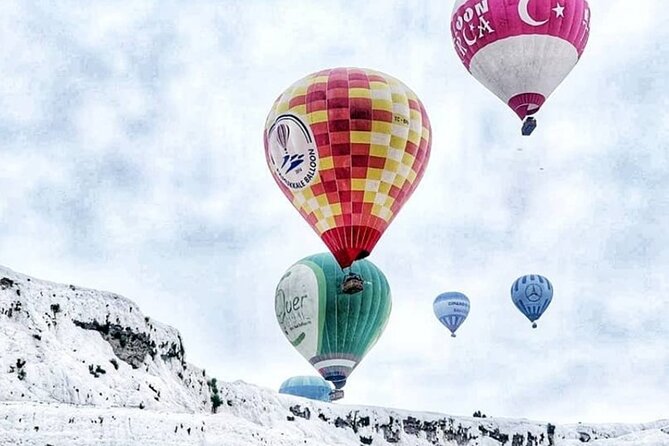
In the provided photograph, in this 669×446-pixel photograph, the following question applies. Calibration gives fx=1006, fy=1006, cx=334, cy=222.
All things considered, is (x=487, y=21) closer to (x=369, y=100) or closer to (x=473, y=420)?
(x=369, y=100)

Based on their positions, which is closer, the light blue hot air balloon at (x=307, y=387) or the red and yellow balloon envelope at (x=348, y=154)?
the red and yellow balloon envelope at (x=348, y=154)

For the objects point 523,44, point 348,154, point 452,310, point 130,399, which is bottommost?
point 130,399

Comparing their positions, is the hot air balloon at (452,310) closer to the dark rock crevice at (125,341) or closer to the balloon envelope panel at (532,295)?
the balloon envelope panel at (532,295)

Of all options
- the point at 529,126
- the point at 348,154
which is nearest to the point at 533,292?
the point at 529,126

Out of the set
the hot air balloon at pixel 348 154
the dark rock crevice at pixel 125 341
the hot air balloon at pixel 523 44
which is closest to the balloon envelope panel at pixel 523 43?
the hot air balloon at pixel 523 44

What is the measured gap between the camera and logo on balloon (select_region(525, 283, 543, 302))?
7381 centimetres

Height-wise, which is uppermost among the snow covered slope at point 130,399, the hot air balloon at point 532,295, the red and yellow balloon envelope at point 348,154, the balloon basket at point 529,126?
the hot air balloon at point 532,295

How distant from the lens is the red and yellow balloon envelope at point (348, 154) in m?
46.3

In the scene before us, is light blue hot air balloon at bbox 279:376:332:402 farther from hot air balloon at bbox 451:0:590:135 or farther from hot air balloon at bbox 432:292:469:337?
hot air balloon at bbox 451:0:590:135

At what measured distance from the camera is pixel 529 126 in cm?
4844

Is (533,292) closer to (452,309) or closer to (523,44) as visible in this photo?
(452,309)

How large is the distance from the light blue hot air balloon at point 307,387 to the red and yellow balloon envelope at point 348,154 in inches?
1618

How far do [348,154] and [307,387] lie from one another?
4510 centimetres

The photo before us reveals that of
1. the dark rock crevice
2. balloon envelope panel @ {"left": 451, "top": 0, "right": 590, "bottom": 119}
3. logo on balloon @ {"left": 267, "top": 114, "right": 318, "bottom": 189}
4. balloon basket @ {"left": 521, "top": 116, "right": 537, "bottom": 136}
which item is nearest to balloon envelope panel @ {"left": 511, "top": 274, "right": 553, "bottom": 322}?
balloon basket @ {"left": 521, "top": 116, "right": 537, "bottom": 136}
